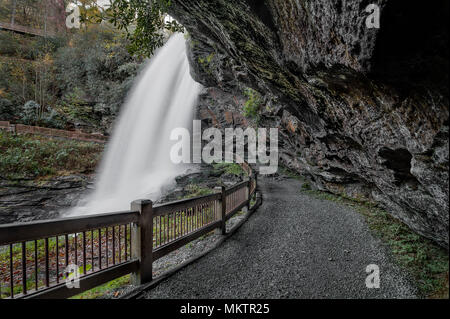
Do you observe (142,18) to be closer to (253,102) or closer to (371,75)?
(371,75)

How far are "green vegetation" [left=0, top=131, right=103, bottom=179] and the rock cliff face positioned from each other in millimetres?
11712

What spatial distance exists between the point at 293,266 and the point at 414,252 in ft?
6.36

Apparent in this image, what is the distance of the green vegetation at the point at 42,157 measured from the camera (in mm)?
11305

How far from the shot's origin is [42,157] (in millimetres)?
12680

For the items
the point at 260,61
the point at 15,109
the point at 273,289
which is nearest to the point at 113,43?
the point at 15,109

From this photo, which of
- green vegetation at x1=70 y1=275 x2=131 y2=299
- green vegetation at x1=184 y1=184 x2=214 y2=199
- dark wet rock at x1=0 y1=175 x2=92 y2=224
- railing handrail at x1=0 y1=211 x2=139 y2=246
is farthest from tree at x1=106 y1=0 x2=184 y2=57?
dark wet rock at x1=0 y1=175 x2=92 y2=224

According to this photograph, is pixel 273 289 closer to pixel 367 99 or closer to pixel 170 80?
pixel 367 99

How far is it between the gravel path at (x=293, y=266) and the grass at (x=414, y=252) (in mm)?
207

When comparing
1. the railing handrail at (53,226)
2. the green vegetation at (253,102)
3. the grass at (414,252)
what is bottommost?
the grass at (414,252)

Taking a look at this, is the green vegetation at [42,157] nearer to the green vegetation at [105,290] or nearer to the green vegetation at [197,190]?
the green vegetation at [197,190]

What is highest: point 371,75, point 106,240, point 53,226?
point 371,75

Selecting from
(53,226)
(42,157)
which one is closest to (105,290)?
(53,226)

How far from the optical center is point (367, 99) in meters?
3.08

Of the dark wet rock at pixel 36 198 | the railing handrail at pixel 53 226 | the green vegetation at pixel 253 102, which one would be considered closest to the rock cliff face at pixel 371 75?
the railing handrail at pixel 53 226
